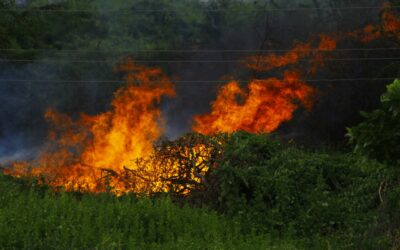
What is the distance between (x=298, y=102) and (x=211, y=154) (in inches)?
591

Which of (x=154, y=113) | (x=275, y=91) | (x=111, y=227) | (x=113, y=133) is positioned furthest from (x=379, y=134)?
(x=154, y=113)

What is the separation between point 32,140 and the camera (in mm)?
36531

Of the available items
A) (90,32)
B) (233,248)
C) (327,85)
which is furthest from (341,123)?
(233,248)

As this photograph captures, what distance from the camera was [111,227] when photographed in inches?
541

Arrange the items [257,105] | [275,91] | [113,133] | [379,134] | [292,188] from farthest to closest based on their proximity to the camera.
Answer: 1. [275,91]
2. [257,105]
3. [113,133]
4. [292,188]
5. [379,134]

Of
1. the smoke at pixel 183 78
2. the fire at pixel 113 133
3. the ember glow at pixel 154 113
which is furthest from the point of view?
the smoke at pixel 183 78

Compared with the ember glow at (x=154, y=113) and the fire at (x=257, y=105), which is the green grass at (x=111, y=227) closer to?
the ember glow at (x=154, y=113)

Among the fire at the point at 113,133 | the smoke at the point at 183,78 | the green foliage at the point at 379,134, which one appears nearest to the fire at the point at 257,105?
the smoke at the point at 183,78

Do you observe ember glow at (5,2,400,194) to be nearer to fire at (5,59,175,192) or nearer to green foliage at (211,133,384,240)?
fire at (5,59,175,192)

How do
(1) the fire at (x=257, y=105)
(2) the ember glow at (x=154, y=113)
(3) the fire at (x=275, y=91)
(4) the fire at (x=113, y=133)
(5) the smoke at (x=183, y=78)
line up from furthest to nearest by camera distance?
1. (5) the smoke at (x=183, y=78)
2. (3) the fire at (x=275, y=91)
3. (1) the fire at (x=257, y=105)
4. (2) the ember glow at (x=154, y=113)
5. (4) the fire at (x=113, y=133)

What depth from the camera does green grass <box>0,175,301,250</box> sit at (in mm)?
11992

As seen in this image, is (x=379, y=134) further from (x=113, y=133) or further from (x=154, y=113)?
(x=154, y=113)

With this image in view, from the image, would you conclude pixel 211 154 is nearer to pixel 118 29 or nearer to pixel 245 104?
pixel 245 104

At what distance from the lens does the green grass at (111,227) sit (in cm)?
1199
